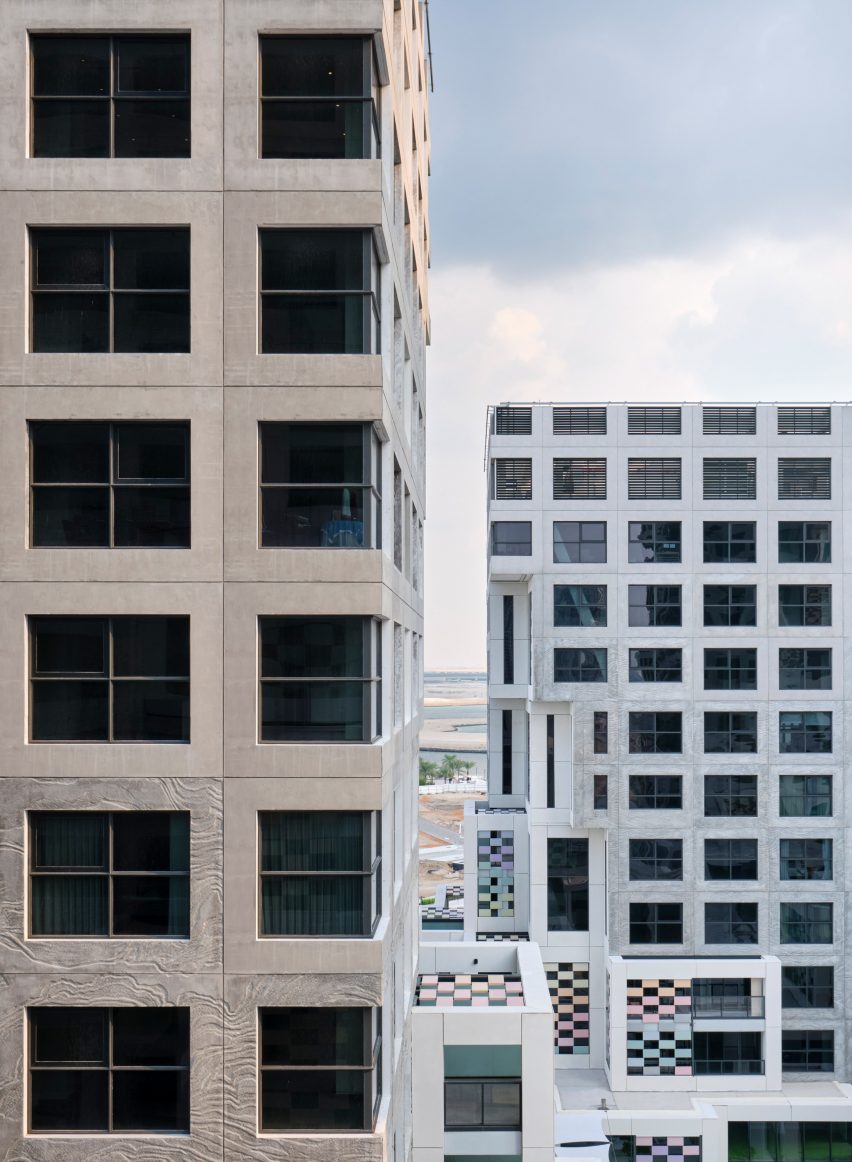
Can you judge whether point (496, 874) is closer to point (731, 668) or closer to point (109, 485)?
point (731, 668)

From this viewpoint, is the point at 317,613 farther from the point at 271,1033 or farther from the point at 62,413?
the point at 271,1033

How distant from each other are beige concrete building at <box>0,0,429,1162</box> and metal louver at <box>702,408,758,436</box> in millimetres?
24343

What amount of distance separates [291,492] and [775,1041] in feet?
94.0

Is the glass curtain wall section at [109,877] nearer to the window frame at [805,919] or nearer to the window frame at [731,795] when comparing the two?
the window frame at [731,795]

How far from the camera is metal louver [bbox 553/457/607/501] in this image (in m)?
35.3

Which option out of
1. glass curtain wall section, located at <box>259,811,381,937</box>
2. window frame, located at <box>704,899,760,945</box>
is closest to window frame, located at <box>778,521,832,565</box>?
window frame, located at <box>704,899,760,945</box>

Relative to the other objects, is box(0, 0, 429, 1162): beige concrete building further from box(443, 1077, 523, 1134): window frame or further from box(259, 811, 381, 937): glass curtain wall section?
box(443, 1077, 523, 1134): window frame

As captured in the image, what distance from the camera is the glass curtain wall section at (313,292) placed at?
13.2 meters

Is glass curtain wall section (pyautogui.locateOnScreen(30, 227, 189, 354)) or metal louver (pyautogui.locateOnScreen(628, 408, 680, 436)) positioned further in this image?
metal louver (pyautogui.locateOnScreen(628, 408, 680, 436))

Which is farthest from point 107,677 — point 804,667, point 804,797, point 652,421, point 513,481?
point 804,797

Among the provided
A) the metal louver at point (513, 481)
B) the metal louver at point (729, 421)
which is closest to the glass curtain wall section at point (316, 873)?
the metal louver at point (513, 481)

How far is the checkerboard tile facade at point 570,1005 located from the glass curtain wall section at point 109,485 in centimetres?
2706

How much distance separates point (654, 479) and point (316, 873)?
25281mm

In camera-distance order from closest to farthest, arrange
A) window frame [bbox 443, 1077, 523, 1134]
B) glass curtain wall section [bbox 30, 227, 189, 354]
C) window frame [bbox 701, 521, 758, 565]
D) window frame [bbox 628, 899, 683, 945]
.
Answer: glass curtain wall section [bbox 30, 227, 189, 354] → window frame [bbox 443, 1077, 523, 1134] → window frame [bbox 628, 899, 683, 945] → window frame [bbox 701, 521, 758, 565]
